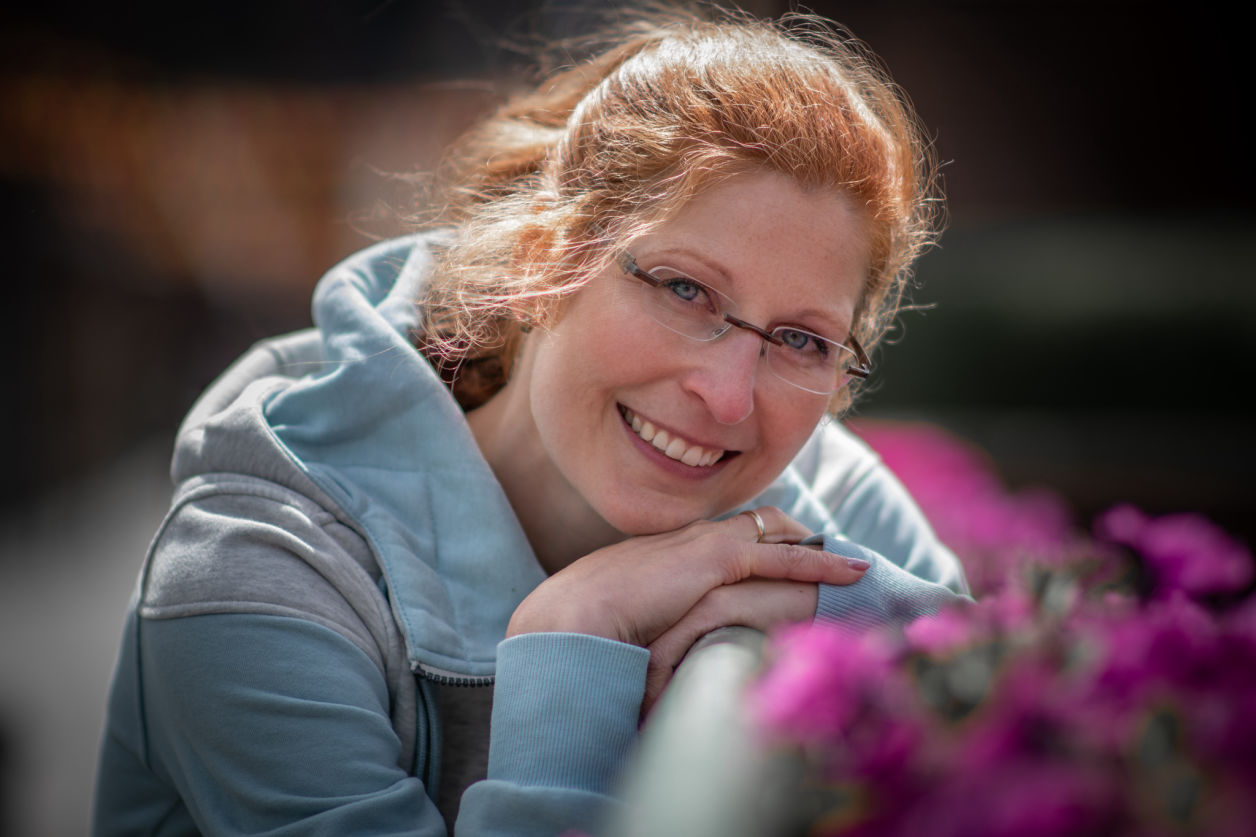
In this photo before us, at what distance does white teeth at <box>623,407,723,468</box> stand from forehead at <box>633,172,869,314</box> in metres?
0.23

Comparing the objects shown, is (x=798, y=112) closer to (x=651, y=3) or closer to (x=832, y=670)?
(x=651, y=3)

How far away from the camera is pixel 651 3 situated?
2.01 meters

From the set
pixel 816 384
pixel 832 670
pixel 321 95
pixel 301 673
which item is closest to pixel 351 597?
Answer: pixel 301 673

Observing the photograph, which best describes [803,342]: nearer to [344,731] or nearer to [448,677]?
[448,677]

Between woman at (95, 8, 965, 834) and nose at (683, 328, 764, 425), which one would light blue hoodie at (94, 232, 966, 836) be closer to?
woman at (95, 8, 965, 834)

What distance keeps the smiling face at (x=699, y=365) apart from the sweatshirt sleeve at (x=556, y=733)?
333mm

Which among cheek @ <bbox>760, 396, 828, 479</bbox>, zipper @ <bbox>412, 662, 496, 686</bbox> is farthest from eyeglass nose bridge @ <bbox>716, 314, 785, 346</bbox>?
zipper @ <bbox>412, 662, 496, 686</bbox>

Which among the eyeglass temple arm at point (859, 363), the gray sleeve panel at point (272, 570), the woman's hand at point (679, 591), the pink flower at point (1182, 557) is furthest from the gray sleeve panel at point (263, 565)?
the pink flower at point (1182, 557)

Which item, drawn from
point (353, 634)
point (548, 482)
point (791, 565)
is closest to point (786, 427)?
point (791, 565)

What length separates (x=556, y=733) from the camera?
109 centimetres

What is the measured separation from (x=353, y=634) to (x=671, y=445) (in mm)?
499

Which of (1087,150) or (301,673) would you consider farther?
(1087,150)

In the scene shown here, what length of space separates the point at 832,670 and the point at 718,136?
0.90 meters

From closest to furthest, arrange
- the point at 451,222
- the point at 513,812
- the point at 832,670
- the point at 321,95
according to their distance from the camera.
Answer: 1. the point at 832,670
2. the point at 513,812
3. the point at 451,222
4. the point at 321,95
